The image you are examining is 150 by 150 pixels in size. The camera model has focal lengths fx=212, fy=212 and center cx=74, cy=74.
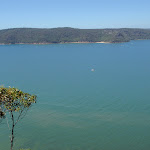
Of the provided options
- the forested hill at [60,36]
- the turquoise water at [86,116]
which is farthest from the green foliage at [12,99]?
the forested hill at [60,36]

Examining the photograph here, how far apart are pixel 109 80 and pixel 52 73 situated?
41.8ft

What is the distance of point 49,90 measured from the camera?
30.7 m

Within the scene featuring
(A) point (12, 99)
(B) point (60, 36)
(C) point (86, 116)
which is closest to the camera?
(A) point (12, 99)

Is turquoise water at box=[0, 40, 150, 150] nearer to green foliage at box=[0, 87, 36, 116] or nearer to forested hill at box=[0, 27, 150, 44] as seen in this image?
green foliage at box=[0, 87, 36, 116]

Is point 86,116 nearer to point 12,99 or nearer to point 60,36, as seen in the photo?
point 12,99

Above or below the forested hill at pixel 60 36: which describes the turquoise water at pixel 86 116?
below

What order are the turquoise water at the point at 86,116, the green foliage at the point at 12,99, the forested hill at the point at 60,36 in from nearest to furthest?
the green foliage at the point at 12,99, the turquoise water at the point at 86,116, the forested hill at the point at 60,36

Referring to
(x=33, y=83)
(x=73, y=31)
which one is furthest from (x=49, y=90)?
(x=73, y=31)

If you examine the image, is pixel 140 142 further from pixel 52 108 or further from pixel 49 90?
pixel 49 90


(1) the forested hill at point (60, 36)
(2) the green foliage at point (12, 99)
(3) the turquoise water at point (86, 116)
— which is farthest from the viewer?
(1) the forested hill at point (60, 36)

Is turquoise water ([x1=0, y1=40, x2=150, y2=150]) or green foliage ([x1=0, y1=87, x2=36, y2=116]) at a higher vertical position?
green foliage ([x1=0, y1=87, x2=36, y2=116])

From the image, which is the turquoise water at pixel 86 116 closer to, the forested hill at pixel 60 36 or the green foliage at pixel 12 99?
the green foliage at pixel 12 99

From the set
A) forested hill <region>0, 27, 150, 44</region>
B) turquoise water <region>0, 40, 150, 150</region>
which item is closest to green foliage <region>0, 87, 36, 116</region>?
turquoise water <region>0, 40, 150, 150</region>

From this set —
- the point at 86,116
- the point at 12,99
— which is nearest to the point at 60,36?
the point at 86,116
